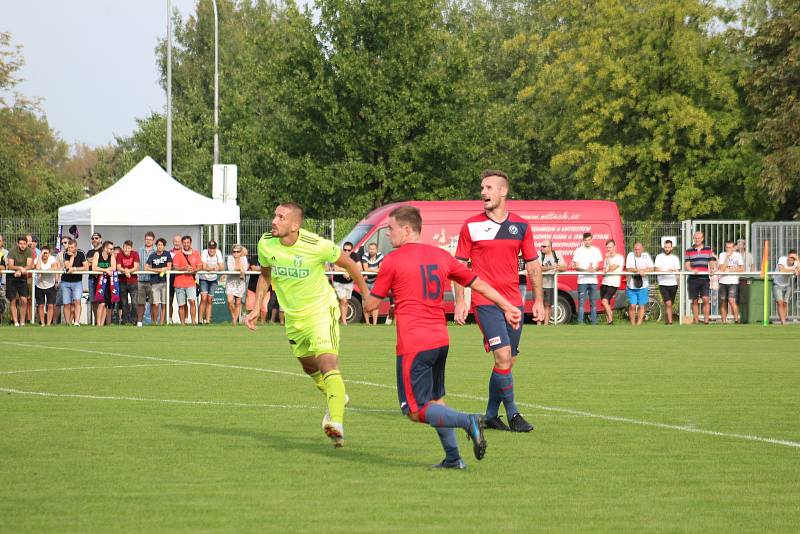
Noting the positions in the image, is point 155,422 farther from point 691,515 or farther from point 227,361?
point 227,361

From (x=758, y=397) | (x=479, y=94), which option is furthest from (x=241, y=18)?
(x=758, y=397)

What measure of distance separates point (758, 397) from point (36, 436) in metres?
7.34

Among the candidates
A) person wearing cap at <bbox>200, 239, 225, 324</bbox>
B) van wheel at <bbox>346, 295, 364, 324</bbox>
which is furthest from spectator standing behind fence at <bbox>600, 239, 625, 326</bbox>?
person wearing cap at <bbox>200, 239, 225, 324</bbox>

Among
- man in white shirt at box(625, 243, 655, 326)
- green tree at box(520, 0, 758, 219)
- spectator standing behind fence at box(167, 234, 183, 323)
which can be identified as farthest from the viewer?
green tree at box(520, 0, 758, 219)

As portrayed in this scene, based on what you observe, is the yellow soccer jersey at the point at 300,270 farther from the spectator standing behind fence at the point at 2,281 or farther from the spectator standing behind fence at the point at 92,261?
the spectator standing behind fence at the point at 2,281

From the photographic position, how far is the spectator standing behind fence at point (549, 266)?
28672mm

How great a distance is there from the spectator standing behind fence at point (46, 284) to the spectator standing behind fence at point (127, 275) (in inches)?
55.4

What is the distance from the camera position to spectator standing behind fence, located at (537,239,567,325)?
94.1 feet

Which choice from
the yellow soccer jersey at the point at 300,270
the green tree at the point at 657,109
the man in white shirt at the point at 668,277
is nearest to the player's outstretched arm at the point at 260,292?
the yellow soccer jersey at the point at 300,270

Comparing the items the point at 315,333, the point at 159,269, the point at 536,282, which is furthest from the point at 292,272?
the point at 159,269

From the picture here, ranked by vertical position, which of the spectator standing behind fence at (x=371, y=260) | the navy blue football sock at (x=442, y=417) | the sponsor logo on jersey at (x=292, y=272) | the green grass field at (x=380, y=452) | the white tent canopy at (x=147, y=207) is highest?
the white tent canopy at (x=147, y=207)

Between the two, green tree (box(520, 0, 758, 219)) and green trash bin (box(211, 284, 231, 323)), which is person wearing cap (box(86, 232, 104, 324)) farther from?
green tree (box(520, 0, 758, 219))

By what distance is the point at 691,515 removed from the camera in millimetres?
6859

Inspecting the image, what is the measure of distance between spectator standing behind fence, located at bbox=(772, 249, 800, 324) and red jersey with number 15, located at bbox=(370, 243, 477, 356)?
2268cm
